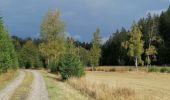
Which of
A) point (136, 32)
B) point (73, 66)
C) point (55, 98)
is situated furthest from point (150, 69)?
point (55, 98)

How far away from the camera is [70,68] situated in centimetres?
4500

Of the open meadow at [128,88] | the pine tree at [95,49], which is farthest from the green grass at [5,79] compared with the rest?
the pine tree at [95,49]

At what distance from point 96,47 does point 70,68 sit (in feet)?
224

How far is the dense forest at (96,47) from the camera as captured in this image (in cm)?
7658

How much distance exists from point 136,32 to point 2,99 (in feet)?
229

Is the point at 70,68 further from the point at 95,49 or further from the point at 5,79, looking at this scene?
the point at 95,49

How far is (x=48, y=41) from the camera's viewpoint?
8769cm

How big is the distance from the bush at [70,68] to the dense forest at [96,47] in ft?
15.2

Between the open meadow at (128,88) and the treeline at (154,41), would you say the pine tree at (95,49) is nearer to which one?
the treeline at (154,41)

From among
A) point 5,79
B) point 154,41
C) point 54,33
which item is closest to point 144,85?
point 5,79

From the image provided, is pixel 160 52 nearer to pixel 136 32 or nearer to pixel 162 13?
pixel 162 13

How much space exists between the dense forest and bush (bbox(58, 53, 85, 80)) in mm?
4635

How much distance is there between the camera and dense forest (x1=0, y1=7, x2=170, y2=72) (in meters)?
76.6

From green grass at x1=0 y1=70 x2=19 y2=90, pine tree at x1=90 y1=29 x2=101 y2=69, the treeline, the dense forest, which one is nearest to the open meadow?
green grass at x1=0 y1=70 x2=19 y2=90
